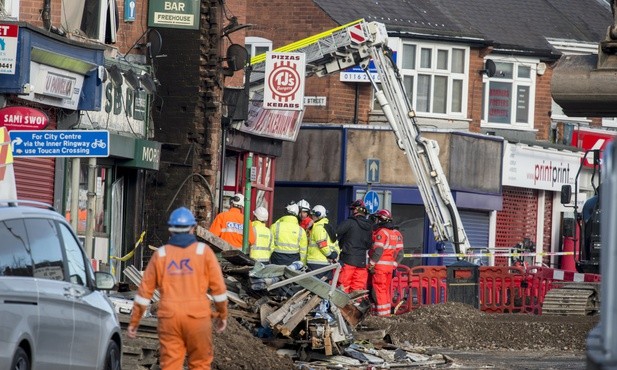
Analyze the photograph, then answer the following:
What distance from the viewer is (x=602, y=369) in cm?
707

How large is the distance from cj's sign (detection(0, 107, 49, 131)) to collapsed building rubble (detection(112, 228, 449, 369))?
83.1 inches

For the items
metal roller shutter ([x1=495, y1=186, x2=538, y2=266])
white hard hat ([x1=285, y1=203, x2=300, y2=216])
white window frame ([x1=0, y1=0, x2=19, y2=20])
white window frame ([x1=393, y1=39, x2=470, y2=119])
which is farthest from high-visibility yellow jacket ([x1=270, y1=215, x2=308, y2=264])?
metal roller shutter ([x1=495, y1=186, x2=538, y2=266])

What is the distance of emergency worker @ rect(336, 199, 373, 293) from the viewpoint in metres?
26.1

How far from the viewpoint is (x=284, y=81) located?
30094 mm

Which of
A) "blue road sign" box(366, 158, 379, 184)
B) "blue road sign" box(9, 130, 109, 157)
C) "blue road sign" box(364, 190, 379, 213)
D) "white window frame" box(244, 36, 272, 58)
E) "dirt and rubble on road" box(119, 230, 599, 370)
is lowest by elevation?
"dirt and rubble on road" box(119, 230, 599, 370)

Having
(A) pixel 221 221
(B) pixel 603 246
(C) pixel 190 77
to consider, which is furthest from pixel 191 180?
(B) pixel 603 246

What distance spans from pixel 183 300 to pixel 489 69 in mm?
29044

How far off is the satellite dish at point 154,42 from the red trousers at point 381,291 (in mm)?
5230

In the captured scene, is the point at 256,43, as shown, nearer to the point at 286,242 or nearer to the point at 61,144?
the point at 286,242

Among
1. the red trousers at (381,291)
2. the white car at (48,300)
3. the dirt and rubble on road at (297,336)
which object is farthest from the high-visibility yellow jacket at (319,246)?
the white car at (48,300)

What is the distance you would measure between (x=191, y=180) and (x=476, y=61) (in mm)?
13981

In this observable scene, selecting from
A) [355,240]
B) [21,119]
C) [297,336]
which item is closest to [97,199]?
[355,240]

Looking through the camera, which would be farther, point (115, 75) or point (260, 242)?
point (115, 75)

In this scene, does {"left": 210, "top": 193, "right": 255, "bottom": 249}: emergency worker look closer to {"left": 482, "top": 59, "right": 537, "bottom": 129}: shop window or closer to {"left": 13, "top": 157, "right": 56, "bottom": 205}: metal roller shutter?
{"left": 13, "top": 157, "right": 56, "bottom": 205}: metal roller shutter
